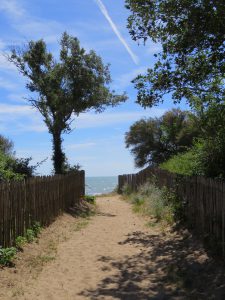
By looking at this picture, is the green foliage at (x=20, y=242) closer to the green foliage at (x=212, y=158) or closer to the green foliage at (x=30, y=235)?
the green foliage at (x=30, y=235)

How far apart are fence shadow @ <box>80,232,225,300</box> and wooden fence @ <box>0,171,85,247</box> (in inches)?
86.2

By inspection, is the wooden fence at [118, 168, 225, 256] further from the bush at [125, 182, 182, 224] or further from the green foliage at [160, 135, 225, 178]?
the green foliage at [160, 135, 225, 178]

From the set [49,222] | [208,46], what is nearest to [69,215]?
[49,222]

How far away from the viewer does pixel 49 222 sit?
1467 centimetres

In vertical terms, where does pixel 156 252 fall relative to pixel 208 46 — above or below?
below

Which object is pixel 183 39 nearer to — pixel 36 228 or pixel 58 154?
pixel 36 228

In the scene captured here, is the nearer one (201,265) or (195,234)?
(201,265)

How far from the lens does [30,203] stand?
12.3 m

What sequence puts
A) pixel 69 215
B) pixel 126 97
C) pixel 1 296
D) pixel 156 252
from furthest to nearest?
pixel 126 97
pixel 69 215
pixel 156 252
pixel 1 296

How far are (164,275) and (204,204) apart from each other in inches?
110

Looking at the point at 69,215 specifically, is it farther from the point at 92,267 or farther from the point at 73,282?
the point at 73,282

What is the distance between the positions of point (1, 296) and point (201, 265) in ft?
13.0

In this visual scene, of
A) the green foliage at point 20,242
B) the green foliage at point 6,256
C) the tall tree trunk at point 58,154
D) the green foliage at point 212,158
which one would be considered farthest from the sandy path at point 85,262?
the tall tree trunk at point 58,154

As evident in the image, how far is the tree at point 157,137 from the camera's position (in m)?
43.8
